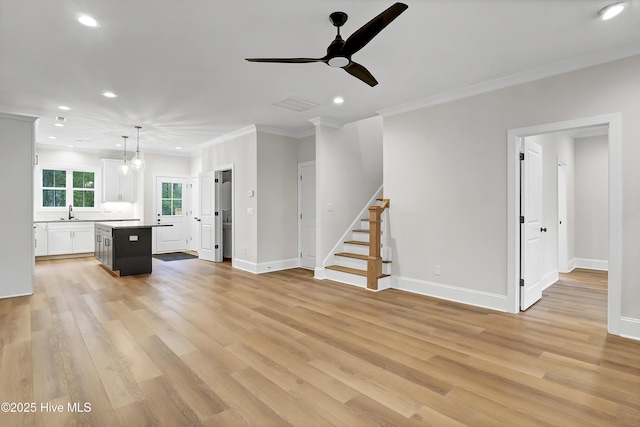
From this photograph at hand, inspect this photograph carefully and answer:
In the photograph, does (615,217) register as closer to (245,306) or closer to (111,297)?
(245,306)

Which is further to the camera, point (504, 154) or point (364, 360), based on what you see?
point (504, 154)

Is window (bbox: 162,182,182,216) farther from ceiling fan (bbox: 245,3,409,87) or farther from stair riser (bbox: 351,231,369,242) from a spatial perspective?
ceiling fan (bbox: 245,3,409,87)

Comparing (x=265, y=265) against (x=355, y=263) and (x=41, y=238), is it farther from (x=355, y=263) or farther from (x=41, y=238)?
(x=41, y=238)

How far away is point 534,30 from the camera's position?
2.76 m

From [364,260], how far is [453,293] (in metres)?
1.51

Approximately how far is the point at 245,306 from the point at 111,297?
1.99 m

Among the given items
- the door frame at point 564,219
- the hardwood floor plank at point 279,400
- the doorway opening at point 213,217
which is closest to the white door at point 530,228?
the door frame at point 564,219

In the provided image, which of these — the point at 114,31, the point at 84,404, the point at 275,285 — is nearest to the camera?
the point at 84,404

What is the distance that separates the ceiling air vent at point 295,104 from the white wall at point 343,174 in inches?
27.7

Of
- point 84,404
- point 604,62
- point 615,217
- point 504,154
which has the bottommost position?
point 84,404

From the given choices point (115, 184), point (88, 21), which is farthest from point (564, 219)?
point (115, 184)

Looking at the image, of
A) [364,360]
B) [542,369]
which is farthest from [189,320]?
[542,369]

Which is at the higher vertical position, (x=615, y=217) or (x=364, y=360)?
(x=615, y=217)

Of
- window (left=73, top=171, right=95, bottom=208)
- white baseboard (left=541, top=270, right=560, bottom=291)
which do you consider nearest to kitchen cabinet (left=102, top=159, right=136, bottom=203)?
window (left=73, top=171, right=95, bottom=208)
